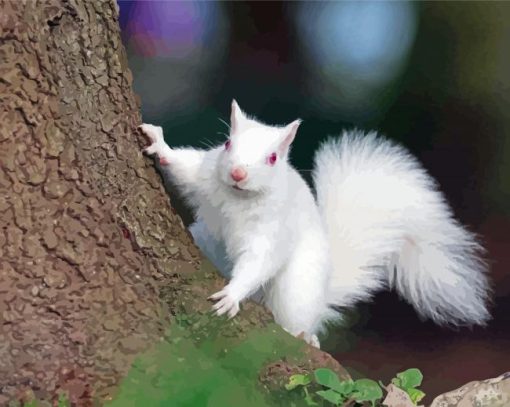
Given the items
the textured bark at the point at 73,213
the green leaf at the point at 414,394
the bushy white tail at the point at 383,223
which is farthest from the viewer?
the bushy white tail at the point at 383,223

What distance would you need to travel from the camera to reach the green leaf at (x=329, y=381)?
0.92 metres

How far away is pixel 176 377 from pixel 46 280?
7.6 inches

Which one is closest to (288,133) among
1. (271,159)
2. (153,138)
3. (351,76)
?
(271,159)

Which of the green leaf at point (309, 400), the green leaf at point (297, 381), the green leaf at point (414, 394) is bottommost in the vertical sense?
the green leaf at point (309, 400)

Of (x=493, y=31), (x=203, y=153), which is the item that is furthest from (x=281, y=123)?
(x=493, y=31)

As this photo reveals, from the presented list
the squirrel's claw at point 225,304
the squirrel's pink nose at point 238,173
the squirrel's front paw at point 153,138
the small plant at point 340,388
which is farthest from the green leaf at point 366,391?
the squirrel's front paw at point 153,138

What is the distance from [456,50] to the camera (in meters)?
1.36

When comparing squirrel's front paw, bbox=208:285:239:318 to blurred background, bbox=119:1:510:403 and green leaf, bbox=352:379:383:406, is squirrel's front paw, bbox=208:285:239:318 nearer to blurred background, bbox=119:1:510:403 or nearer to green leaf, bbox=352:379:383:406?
green leaf, bbox=352:379:383:406

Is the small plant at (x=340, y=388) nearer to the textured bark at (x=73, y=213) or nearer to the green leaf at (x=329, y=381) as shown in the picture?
the green leaf at (x=329, y=381)

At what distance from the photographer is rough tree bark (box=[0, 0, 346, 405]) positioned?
86 cm

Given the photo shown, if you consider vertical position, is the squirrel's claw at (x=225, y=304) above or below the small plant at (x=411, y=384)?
above

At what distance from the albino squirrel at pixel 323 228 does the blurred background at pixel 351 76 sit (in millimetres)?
82

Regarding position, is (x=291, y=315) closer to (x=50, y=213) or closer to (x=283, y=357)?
(x=283, y=357)

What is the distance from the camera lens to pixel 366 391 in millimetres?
914
